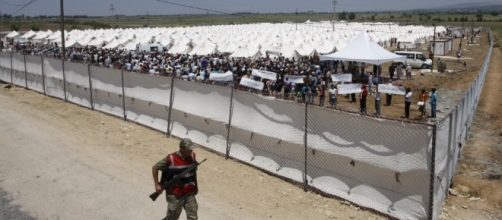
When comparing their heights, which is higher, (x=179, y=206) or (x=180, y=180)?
(x=180, y=180)

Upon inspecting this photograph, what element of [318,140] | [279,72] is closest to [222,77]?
[279,72]

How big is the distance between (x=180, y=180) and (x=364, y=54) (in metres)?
20.8

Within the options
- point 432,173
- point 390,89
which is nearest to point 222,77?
point 390,89

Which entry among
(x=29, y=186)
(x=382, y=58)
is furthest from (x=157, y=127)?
(x=382, y=58)

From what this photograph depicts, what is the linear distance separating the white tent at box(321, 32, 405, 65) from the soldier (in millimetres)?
19957

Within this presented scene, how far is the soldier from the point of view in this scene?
6.06 metres

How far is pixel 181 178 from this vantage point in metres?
6.07

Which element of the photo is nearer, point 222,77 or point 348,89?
point 348,89

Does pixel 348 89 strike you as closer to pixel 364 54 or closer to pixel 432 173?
pixel 364 54

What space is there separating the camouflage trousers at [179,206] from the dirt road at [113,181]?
4.96 feet

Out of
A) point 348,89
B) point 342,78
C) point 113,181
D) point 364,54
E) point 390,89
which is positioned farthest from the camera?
point 364,54

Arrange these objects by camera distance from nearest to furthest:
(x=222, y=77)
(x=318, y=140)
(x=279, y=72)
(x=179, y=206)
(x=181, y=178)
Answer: (x=181, y=178) → (x=179, y=206) → (x=318, y=140) → (x=222, y=77) → (x=279, y=72)

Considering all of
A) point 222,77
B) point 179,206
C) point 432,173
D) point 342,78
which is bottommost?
point 179,206

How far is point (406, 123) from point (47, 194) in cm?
640
